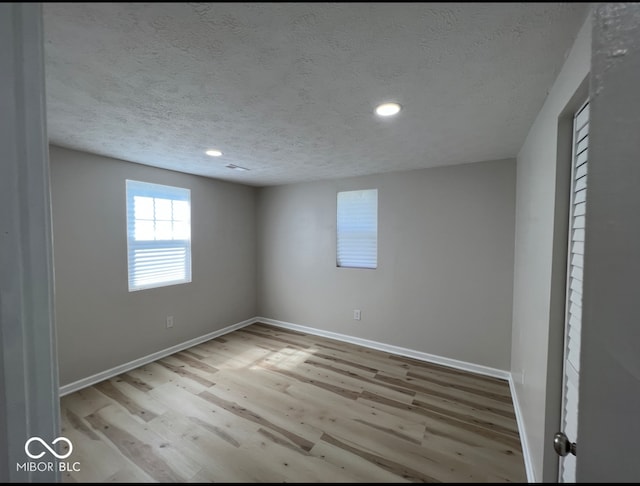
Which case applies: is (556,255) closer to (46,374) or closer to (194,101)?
(46,374)

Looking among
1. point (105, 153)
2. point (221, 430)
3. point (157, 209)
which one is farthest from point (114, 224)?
point (221, 430)

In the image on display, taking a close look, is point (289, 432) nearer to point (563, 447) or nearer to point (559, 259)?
point (563, 447)

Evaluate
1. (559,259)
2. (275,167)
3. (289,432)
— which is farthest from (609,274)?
(275,167)

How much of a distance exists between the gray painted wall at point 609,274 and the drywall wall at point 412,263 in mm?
1679

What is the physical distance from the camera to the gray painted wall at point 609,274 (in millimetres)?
378

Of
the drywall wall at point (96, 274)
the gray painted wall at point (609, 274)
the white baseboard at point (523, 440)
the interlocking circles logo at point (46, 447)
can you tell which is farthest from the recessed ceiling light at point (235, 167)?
the white baseboard at point (523, 440)

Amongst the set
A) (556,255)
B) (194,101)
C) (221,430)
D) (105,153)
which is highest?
(194,101)

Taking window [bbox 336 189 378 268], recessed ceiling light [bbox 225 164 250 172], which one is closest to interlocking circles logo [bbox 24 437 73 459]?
recessed ceiling light [bbox 225 164 250 172]

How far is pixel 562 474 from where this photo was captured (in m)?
0.39

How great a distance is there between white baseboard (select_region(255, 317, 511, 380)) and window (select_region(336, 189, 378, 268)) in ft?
3.16

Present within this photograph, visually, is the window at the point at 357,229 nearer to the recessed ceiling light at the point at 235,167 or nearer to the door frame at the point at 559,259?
the recessed ceiling light at the point at 235,167

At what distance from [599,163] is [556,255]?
1.16 feet

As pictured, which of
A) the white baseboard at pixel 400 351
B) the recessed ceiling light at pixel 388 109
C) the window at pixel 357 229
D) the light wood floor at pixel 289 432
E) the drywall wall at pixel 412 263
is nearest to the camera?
the light wood floor at pixel 289 432

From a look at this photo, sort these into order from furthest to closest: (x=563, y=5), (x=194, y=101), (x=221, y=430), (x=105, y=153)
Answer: (x=194, y=101), (x=105, y=153), (x=221, y=430), (x=563, y=5)
